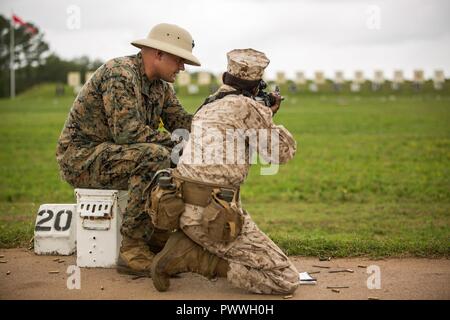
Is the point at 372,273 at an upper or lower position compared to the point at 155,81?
lower

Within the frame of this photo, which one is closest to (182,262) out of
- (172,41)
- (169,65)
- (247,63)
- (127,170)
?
(127,170)

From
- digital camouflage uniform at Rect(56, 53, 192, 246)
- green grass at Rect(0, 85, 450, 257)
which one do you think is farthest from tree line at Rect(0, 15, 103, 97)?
digital camouflage uniform at Rect(56, 53, 192, 246)

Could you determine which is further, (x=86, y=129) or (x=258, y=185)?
(x=258, y=185)

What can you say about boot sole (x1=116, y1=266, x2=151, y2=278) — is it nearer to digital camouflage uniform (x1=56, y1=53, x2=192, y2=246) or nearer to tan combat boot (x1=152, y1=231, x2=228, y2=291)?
digital camouflage uniform (x1=56, y1=53, x2=192, y2=246)

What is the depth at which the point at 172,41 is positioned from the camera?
595 centimetres

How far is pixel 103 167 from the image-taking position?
596cm

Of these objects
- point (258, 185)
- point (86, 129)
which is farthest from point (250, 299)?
point (258, 185)

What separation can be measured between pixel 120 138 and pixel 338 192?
6522 millimetres

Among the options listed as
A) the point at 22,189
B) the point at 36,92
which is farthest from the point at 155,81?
the point at 36,92

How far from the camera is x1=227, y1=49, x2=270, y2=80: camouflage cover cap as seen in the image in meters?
5.38

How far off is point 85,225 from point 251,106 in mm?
1841
